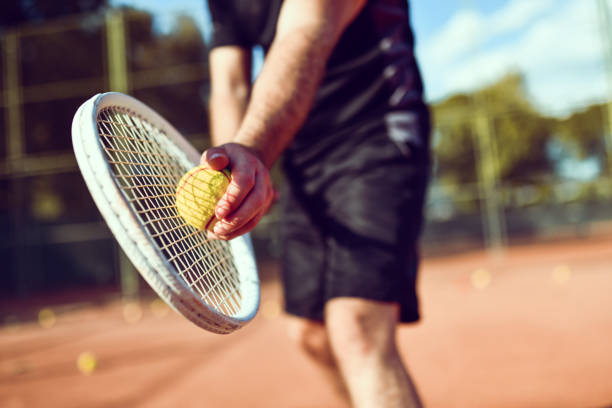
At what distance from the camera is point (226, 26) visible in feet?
5.77

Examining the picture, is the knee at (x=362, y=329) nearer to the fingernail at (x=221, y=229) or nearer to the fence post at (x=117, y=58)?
the fingernail at (x=221, y=229)

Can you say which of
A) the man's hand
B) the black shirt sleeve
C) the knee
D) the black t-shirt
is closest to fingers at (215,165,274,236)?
the man's hand

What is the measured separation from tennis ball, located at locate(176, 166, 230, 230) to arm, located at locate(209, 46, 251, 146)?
24.0 inches

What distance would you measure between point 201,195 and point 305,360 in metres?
2.03

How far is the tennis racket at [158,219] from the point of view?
854 millimetres

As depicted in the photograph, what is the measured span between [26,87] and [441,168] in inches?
938

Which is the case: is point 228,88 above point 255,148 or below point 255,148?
above

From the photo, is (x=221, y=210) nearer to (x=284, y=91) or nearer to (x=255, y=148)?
(x=255, y=148)

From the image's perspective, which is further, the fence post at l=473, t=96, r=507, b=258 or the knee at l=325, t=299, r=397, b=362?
the fence post at l=473, t=96, r=507, b=258

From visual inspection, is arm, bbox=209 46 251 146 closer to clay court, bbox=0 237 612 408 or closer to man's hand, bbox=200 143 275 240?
man's hand, bbox=200 143 275 240

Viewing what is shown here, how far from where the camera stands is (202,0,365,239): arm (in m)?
0.90

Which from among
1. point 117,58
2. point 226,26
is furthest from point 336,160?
point 117,58

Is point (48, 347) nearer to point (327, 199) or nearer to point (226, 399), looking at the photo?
point (226, 399)

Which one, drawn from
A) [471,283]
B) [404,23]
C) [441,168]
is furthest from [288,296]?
[441,168]
